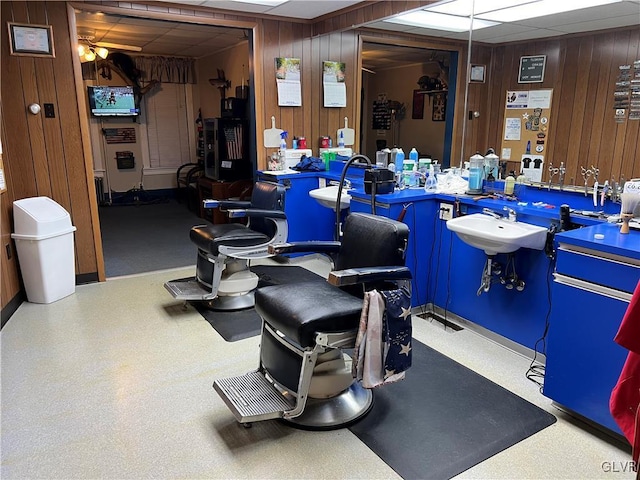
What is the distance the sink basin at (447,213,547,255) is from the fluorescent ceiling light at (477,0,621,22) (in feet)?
4.54

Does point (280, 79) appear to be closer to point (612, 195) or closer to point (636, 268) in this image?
point (612, 195)

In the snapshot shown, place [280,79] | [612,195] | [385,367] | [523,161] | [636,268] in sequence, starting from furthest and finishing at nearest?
[280,79], [523,161], [612,195], [385,367], [636,268]

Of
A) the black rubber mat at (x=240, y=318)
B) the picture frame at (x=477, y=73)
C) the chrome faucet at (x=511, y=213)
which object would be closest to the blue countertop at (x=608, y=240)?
the chrome faucet at (x=511, y=213)

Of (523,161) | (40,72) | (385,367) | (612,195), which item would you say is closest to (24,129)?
Result: (40,72)

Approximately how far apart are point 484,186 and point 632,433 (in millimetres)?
2163

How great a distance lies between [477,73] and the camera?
3.44m

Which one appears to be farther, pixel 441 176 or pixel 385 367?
pixel 441 176

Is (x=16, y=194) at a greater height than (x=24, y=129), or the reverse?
(x=24, y=129)

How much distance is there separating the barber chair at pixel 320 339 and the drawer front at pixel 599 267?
0.71 meters

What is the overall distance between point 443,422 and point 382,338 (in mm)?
604

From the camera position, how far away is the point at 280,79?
4.68 metres

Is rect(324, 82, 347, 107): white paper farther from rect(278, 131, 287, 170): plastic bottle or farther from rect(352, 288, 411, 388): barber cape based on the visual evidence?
rect(352, 288, 411, 388): barber cape

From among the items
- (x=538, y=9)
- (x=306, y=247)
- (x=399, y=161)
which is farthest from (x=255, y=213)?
(x=538, y=9)

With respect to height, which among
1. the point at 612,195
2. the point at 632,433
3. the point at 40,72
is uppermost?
the point at 40,72
